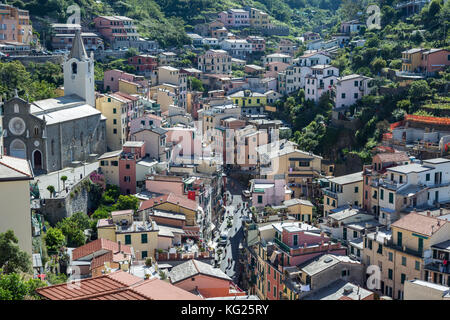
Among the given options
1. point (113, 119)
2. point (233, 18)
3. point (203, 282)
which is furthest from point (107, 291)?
point (233, 18)

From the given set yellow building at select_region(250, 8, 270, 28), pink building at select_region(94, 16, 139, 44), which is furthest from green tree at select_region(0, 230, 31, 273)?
yellow building at select_region(250, 8, 270, 28)

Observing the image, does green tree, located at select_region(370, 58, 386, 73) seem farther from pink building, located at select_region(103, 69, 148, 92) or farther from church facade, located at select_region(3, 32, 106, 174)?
church facade, located at select_region(3, 32, 106, 174)

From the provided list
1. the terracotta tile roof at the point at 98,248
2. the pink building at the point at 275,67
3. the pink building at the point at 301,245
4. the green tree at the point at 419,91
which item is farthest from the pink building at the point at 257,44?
the terracotta tile roof at the point at 98,248

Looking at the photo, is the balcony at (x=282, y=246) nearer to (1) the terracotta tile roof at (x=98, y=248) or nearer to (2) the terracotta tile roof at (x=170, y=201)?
(2) the terracotta tile roof at (x=170, y=201)

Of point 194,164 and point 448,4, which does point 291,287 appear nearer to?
point 194,164
